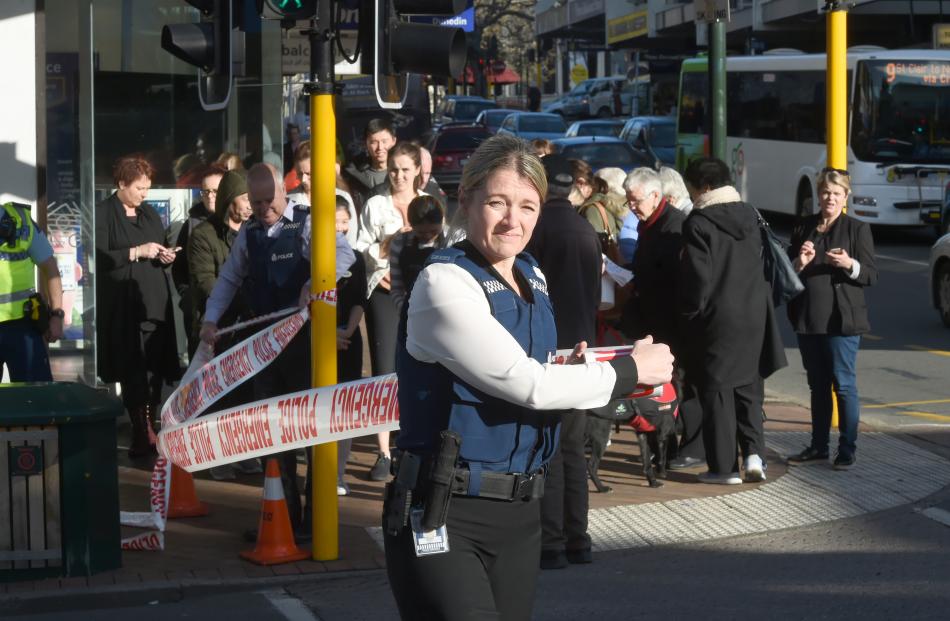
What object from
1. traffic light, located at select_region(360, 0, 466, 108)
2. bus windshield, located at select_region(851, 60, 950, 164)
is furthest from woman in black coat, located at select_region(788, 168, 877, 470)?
bus windshield, located at select_region(851, 60, 950, 164)

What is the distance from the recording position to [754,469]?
8.50m

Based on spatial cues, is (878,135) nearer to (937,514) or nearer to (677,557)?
(937,514)

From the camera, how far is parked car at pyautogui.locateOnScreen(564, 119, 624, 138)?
37.7 metres

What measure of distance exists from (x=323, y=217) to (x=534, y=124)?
112 feet

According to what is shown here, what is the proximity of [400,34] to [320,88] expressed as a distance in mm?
466

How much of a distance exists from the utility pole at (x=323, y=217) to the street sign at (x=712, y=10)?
5520 mm

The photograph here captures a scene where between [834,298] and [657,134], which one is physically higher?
[657,134]

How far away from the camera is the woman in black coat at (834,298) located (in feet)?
28.2

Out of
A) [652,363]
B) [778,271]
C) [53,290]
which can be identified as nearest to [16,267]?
[53,290]

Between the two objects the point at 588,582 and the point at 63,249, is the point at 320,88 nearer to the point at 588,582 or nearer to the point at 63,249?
the point at 588,582

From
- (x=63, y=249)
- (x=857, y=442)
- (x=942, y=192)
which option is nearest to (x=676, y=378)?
(x=857, y=442)

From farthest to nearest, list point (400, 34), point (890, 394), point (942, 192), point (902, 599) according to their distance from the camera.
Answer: point (942, 192) → point (890, 394) → point (400, 34) → point (902, 599)

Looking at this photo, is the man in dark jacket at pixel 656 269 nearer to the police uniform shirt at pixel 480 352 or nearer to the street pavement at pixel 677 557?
the street pavement at pixel 677 557

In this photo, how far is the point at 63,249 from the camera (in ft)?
33.3
